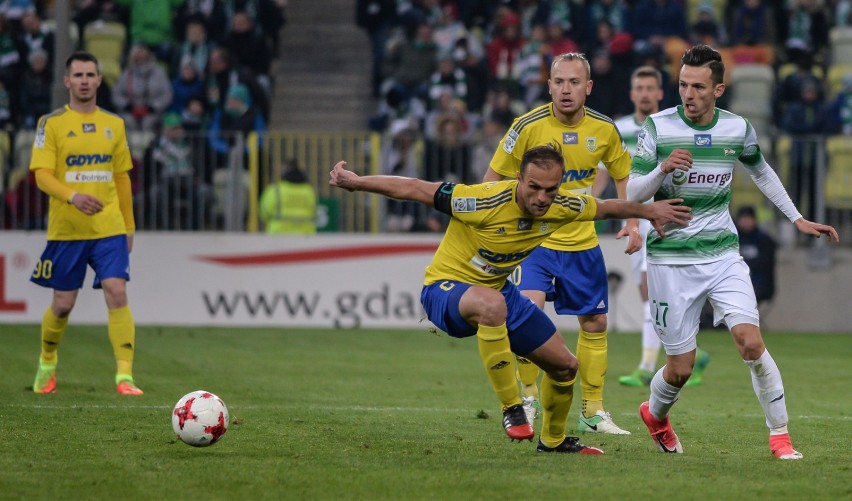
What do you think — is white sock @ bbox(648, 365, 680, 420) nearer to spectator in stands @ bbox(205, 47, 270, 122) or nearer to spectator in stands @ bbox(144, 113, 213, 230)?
spectator in stands @ bbox(144, 113, 213, 230)

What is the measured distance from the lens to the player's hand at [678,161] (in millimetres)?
7221

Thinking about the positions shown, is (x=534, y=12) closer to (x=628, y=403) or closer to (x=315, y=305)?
(x=315, y=305)

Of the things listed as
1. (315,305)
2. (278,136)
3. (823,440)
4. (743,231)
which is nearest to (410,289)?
(315,305)

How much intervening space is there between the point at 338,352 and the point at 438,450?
22.7ft

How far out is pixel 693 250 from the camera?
7762 millimetres

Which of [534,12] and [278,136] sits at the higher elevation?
[534,12]

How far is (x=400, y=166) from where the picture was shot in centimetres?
1795

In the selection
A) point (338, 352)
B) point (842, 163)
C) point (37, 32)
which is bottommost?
point (338, 352)

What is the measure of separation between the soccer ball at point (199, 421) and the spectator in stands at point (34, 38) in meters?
14.9

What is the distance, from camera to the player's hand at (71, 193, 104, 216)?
9.97 m

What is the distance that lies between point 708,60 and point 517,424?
227cm

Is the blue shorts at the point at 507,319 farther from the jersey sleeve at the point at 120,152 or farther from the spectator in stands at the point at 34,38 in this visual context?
the spectator in stands at the point at 34,38

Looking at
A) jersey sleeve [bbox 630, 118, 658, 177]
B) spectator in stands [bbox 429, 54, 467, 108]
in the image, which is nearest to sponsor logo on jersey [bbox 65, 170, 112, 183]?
jersey sleeve [bbox 630, 118, 658, 177]

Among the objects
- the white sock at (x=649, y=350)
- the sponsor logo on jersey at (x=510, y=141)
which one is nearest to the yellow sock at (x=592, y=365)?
the sponsor logo on jersey at (x=510, y=141)
